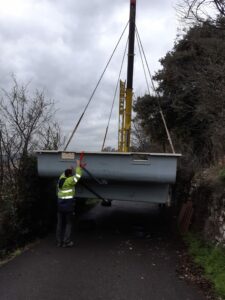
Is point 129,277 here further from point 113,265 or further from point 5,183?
point 5,183

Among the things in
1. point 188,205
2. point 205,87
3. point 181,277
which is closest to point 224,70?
point 205,87

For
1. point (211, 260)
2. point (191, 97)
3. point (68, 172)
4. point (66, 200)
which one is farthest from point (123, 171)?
point (191, 97)

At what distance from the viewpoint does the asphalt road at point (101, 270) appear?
18.6ft

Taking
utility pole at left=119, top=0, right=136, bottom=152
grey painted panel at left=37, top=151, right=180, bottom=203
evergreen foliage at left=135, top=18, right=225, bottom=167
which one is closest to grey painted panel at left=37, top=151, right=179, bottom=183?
grey painted panel at left=37, top=151, right=180, bottom=203

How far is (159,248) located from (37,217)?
3.41 m

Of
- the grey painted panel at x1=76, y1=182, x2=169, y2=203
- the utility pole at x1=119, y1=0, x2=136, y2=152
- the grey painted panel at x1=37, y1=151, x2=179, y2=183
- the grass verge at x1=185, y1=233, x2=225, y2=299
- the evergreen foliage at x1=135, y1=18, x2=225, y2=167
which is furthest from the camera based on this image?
the evergreen foliage at x1=135, y1=18, x2=225, y2=167

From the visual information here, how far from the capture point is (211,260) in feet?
22.6

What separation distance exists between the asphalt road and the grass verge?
345 mm

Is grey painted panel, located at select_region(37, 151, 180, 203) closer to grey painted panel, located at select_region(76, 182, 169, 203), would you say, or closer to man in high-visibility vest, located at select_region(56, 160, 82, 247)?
grey painted panel, located at select_region(76, 182, 169, 203)

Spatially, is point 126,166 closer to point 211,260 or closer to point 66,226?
point 66,226

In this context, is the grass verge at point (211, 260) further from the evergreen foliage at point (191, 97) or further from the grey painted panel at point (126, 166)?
the evergreen foliage at point (191, 97)

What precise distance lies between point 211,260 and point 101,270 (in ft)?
6.53

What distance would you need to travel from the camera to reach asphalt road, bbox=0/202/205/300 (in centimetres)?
566

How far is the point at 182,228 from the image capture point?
412 inches
